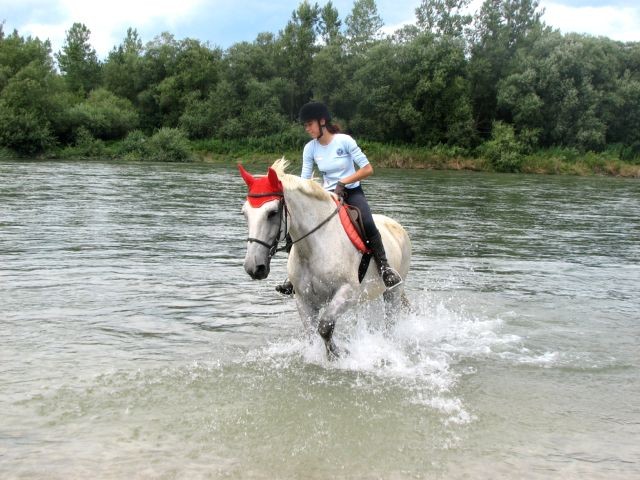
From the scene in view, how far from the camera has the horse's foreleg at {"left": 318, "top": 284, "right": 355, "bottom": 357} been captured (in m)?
6.42

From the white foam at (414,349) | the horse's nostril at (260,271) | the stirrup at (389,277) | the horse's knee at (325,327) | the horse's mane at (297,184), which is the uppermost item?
the horse's mane at (297,184)

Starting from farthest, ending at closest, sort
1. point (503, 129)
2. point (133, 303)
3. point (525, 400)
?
1. point (503, 129)
2. point (133, 303)
3. point (525, 400)

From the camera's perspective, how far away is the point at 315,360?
22.7 ft

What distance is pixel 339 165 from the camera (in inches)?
278

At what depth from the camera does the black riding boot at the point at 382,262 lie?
7.12 meters

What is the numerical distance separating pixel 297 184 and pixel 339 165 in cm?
108

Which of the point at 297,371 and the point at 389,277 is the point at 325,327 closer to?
the point at 297,371

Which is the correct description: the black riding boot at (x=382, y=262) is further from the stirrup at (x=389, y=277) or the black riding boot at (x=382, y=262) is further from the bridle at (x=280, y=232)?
the bridle at (x=280, y=232)

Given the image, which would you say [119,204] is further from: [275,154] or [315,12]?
[315,12]

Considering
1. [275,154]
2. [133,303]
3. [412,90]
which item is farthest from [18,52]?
[133,303]

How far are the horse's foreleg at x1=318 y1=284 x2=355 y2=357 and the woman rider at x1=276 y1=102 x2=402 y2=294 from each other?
803 mm

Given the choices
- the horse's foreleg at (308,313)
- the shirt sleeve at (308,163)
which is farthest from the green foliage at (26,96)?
the horse's foreleg at (308,313)

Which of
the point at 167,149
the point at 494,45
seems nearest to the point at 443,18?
the point at 494,45

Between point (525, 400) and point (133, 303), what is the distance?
5.76 meters
